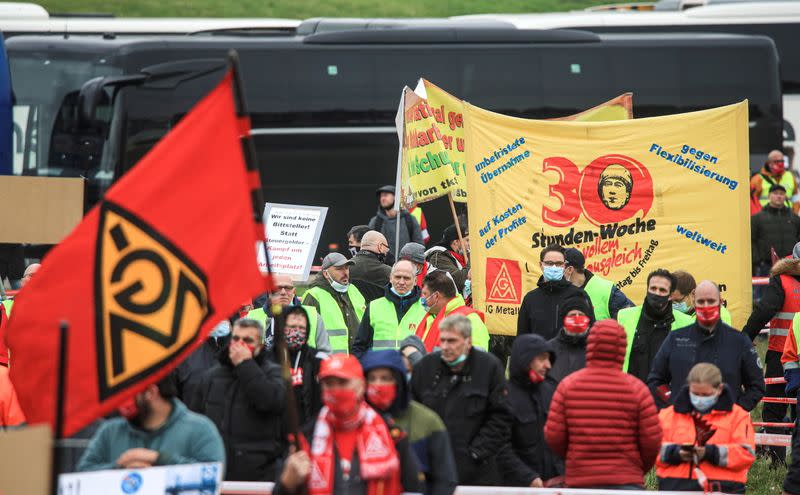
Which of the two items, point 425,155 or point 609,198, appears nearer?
point 609,198

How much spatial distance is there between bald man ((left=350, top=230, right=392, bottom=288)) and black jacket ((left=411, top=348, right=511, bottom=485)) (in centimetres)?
514

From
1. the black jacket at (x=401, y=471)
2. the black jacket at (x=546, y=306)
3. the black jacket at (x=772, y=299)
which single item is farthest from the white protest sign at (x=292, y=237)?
the black jacket at (x=401, y=471)

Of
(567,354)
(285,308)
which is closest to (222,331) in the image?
(285,308)

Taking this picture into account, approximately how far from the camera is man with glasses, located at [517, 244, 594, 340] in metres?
11.5

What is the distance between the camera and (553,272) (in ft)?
37.8

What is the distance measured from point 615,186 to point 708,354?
3.10 m

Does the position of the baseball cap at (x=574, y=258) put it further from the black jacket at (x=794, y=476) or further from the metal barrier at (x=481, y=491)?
the metal barrier at (x=481, y=491)

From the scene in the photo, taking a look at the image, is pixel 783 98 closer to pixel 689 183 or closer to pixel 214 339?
pixel 689 183

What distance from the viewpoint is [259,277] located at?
6.80 m

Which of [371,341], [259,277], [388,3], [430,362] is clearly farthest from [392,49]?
[388,3]

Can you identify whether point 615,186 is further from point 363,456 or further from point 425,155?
point 363,456

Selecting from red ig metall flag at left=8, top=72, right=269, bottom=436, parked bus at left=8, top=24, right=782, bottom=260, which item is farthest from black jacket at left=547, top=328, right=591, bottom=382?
parked bus at left=8, top=24, right=782, bottom=260

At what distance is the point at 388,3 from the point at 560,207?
3932 cm

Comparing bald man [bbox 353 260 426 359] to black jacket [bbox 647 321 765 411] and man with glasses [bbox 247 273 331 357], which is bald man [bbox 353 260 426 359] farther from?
black jacket [bbox 647 321 765 411]
